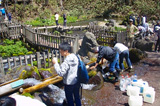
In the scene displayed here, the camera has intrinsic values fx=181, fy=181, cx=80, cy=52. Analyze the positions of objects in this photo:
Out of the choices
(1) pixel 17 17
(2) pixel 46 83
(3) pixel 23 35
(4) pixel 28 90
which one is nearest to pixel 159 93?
(2) pixel 46 83

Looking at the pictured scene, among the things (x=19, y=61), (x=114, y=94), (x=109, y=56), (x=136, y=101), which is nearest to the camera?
(x=136, y=101)

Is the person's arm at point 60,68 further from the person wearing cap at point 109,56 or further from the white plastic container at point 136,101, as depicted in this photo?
the white plastic container at point 136,101

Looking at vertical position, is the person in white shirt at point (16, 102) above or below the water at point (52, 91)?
above

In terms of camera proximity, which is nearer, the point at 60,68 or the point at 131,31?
the point at 60,68

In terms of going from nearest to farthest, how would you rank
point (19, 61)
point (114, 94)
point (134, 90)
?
point (134, 90)
point (114, 94)
point (19, 61)

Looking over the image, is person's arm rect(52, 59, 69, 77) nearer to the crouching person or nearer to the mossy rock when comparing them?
the crouching person

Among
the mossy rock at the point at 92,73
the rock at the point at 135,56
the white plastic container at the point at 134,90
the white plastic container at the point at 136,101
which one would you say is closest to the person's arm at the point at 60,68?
the white plastic container at the point at 136,101

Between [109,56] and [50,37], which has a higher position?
[50,37]

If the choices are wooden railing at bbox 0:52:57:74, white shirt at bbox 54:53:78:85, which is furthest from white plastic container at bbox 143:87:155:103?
wooden railing at bbox 0:52:57:74

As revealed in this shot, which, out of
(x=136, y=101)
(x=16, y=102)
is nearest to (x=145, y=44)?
(x=136, y=101)

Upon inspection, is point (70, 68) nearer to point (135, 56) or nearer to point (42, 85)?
point (42, 85)

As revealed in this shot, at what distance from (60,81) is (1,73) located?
2262 millimetres

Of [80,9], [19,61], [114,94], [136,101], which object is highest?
[80,9]

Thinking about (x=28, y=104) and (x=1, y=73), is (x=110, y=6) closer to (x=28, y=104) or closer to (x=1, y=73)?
(x=1, y=73)
